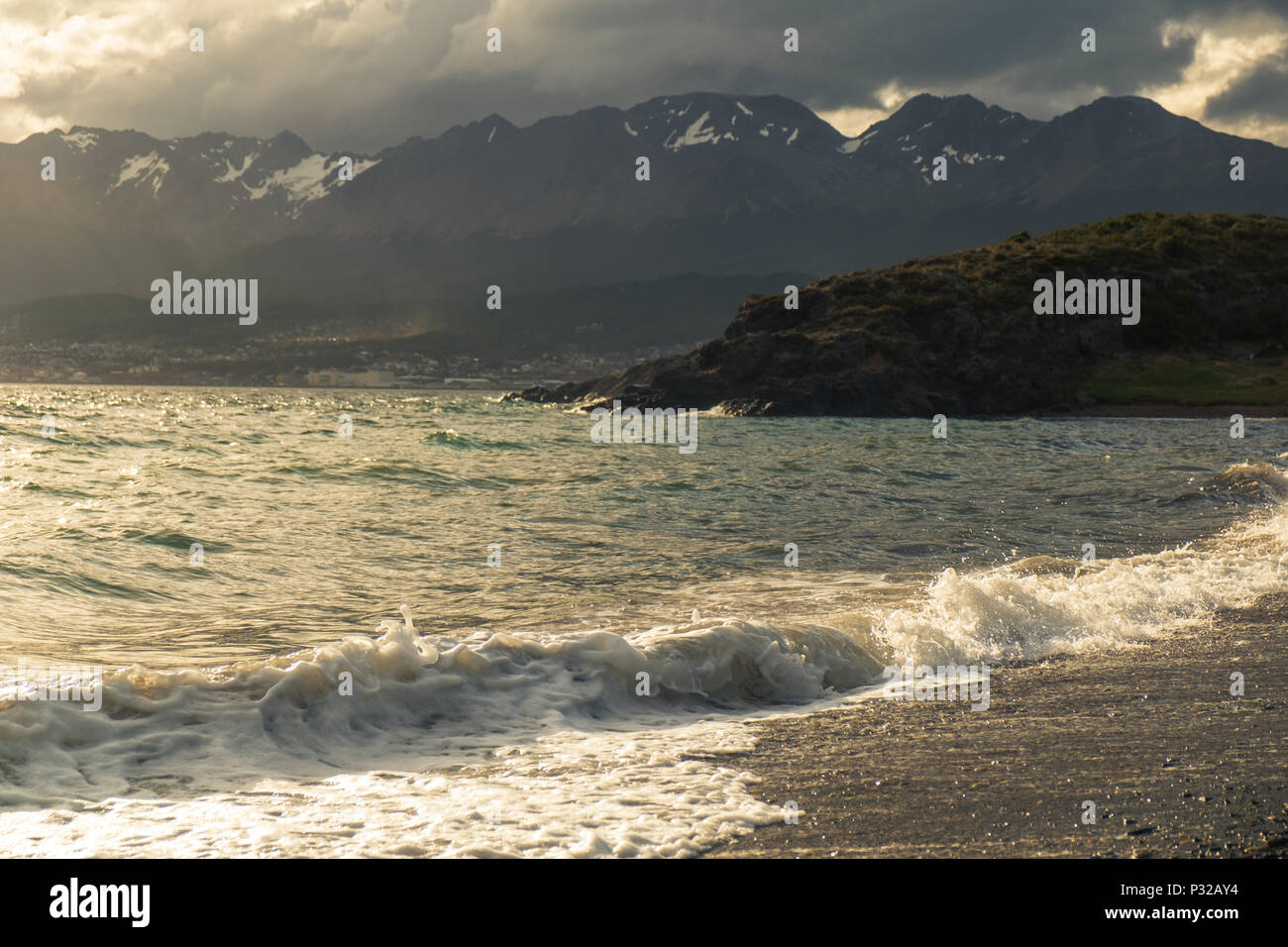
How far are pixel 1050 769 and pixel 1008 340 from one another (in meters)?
97.7

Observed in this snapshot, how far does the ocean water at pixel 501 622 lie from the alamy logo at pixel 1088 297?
78.2m

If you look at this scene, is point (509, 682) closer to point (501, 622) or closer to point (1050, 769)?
point (501, 622)

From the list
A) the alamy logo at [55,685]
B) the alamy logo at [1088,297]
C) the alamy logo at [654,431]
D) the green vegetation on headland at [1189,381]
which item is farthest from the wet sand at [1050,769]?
the alamy logo at [1088,297]

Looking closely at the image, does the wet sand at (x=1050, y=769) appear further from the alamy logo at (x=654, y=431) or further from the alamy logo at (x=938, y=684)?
the alamy logo at (x=654, y=431)

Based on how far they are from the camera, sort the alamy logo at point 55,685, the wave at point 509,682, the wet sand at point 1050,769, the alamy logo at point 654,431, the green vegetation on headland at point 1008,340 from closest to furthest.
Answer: the wet sand at point 1050,769, the wave at point 509,682, the alamy logo at point 55,685, the alamy logo at point 654,431, the green vegetation on headland at point 1008,340

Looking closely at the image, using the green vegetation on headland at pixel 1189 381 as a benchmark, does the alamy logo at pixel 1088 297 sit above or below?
above

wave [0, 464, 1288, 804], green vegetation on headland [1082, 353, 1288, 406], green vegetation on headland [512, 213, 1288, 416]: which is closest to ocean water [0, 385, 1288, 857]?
wave [0, 464, 1288, 804]

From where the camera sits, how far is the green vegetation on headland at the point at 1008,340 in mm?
91875

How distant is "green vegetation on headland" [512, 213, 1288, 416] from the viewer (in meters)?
91.9

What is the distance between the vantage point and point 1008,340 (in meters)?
97.4
